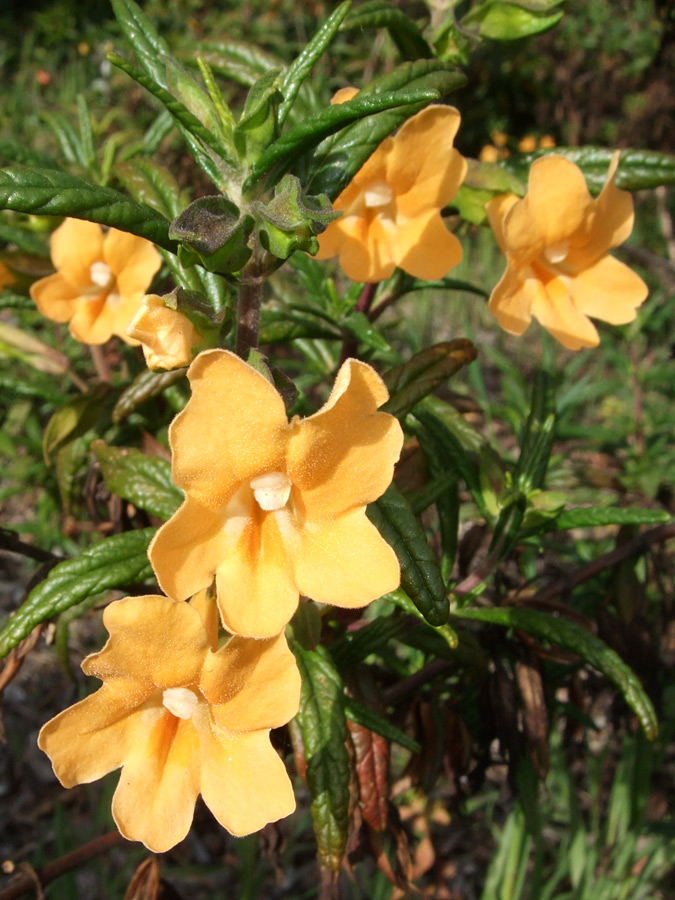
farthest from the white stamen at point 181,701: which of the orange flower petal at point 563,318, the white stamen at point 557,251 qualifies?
the white stamen at point 557,251

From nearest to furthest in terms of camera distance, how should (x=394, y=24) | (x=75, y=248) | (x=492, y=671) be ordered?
(x=394, y=24), (x=75, y=248), (x=492, y=671)

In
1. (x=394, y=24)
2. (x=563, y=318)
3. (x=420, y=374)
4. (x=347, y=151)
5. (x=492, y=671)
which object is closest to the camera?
(x=347, y=151)

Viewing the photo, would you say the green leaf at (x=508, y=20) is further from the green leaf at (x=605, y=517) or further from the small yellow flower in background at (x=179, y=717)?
the small yellow flower in background at (x=179, y=717)

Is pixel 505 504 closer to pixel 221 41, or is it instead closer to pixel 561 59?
pixel 221 41

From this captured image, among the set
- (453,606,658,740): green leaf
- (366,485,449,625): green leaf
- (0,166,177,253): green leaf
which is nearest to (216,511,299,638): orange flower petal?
(366,485,449,625): green leaf

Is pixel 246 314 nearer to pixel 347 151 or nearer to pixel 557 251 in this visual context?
pixel 347 151

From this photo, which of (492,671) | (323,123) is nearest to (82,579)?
(323,123)
